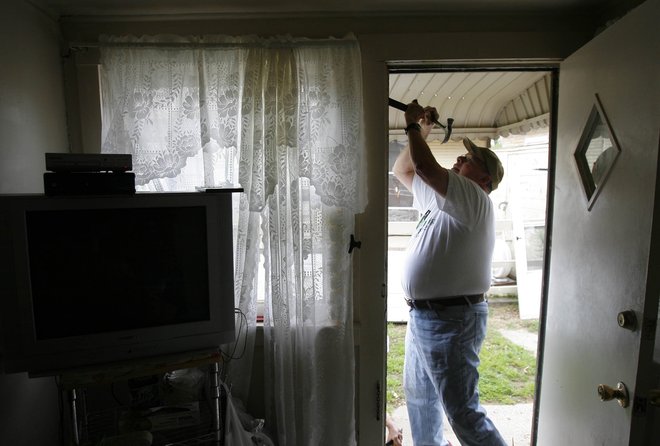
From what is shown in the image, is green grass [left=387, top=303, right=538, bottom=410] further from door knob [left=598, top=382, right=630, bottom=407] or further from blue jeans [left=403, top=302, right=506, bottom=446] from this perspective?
Answer: door knob [left=598, top=382, right=630, bottom=407]

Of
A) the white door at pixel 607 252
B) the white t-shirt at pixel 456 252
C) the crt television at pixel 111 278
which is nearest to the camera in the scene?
the white door at pixel 607 252

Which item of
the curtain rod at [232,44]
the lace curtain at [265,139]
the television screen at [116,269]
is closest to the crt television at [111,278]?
the television screen at [116,269]

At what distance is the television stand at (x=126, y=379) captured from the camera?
1.12m

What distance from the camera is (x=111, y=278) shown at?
1181mm

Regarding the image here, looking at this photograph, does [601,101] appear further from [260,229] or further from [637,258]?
[260,229]

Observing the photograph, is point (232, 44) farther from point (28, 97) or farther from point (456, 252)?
point (456, 252)

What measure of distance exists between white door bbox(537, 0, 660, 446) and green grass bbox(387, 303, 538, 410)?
115 centimetres

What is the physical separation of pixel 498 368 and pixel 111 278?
2822mm

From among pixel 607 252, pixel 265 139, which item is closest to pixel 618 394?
pixel 607 252

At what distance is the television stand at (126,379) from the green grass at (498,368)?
1574 mm

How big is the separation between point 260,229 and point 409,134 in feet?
2.31

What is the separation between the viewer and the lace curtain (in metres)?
1.43

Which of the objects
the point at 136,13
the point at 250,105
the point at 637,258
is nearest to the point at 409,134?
the point at 250,105

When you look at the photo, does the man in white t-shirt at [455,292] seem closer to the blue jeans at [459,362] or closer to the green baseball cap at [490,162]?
the blue jeans at [459,362]
